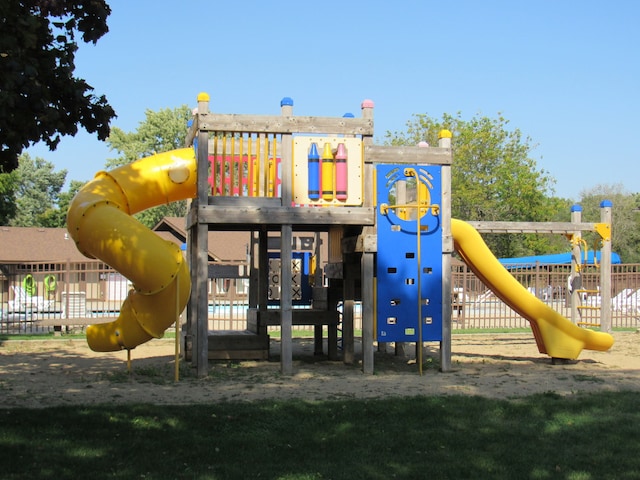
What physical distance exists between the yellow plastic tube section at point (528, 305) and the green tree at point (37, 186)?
83.8 meters

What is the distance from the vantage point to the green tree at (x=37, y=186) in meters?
93.2

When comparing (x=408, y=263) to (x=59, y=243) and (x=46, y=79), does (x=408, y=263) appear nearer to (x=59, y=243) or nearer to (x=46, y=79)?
(x=46, y=79)

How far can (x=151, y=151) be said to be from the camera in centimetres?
6775

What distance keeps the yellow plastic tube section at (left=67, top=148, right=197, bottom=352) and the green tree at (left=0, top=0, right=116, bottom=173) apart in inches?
89.5

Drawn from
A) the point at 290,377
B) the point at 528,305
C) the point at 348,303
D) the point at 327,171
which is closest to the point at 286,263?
the point at 327,171

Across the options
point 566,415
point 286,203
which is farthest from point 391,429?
point 286,203

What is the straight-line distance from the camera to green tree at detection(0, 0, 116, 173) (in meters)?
7.21

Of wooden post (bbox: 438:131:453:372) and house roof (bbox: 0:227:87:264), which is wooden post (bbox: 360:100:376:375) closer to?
wooden post (bbox: 438:131:453:372)

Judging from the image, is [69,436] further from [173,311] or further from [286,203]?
[286,203]

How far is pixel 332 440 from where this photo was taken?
→ 7.57m

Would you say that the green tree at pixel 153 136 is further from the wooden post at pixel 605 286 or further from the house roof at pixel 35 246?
the wooden post at pixel 605 286

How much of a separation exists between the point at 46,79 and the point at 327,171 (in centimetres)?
548

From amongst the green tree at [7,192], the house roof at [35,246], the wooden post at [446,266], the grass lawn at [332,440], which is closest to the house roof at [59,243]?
the house roof at [35,246]

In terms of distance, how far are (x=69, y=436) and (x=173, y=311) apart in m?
4.02
